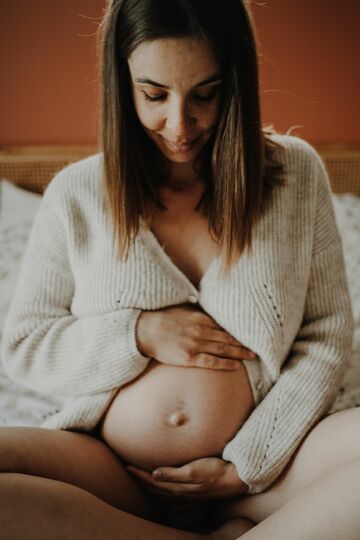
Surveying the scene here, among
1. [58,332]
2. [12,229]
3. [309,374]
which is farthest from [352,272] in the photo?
[12,229]

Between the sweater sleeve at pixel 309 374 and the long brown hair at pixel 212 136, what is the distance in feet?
0.48

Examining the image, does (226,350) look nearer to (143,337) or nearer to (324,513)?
(143,337)

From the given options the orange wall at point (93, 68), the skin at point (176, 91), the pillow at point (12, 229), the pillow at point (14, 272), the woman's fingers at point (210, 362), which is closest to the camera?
the skin at point (176, 91)

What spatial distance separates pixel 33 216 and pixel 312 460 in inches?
49.1

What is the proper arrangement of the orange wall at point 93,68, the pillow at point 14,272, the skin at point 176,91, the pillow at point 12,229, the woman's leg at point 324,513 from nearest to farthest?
the woman's leg at point 324,513
the skin at point 176,91
the pillow at point 14,272
the pillow at point 12,229
the orange wall at point 93,68

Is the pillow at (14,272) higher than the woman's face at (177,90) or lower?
lower

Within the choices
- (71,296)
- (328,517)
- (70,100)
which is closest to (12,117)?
(70,100)

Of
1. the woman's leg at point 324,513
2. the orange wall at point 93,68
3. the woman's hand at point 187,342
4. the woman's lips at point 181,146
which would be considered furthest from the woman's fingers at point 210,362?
the orange wall at point 93,68

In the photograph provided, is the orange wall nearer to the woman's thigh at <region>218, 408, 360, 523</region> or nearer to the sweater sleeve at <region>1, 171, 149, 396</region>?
the sweater sleeve at <region>1, 171, 149, 396</region>

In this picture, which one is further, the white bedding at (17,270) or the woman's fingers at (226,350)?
the white bedding at (17,270)

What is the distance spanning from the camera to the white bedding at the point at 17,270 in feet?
3.94

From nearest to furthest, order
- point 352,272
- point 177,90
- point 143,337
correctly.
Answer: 1. point 177,90
2. point 143,337
3. point 352,272

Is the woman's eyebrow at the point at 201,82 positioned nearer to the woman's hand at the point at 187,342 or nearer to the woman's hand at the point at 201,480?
the woman's hand at the point at 187,342

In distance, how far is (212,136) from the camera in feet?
3.18
